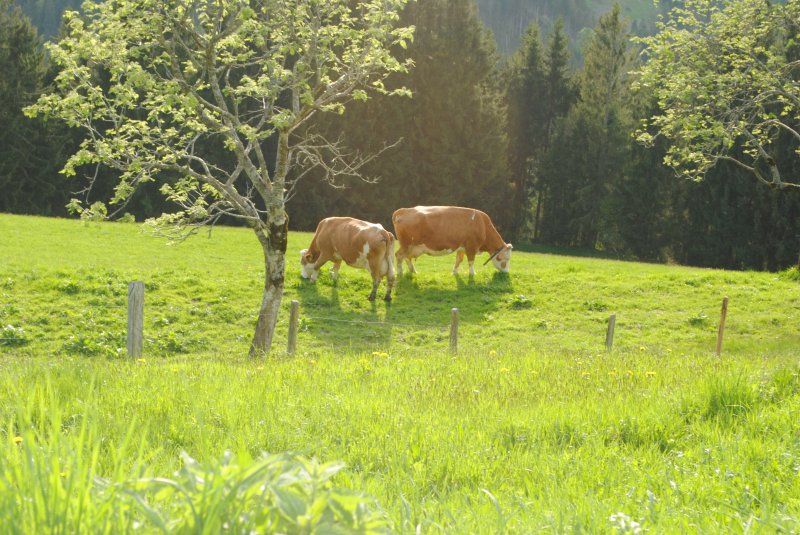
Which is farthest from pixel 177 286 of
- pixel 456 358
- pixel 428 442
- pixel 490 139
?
pixel 490 139

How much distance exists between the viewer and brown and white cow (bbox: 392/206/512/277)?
2556 cm

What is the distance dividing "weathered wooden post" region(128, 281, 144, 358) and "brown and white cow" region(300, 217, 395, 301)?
9.99 metres

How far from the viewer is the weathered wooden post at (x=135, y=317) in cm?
1285

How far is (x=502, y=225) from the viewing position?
5834 cm

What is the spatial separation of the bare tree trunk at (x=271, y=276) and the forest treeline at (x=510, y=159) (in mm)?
32703

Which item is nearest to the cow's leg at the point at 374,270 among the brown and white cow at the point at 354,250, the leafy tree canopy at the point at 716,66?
the brown and white cow at the point at 354,250

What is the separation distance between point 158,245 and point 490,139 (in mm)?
31368

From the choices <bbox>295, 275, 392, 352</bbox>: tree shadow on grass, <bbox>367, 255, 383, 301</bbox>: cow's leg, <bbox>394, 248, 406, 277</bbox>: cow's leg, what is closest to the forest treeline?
<bbox>394, 248, 406, 277</bbox>: cow's leg

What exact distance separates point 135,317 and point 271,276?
2.50 metres

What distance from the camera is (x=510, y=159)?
62.6m

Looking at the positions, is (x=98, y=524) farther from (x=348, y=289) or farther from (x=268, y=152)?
(x=268, y=152)

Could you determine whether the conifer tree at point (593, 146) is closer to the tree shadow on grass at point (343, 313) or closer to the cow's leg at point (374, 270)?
the tree shadow on grass at point (343, 313)

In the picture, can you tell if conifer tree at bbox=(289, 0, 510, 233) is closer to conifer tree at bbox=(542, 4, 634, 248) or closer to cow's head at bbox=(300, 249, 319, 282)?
conifer tree at bbox=(542, 4, 634, 248)

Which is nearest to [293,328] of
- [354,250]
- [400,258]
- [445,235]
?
[354,250]
